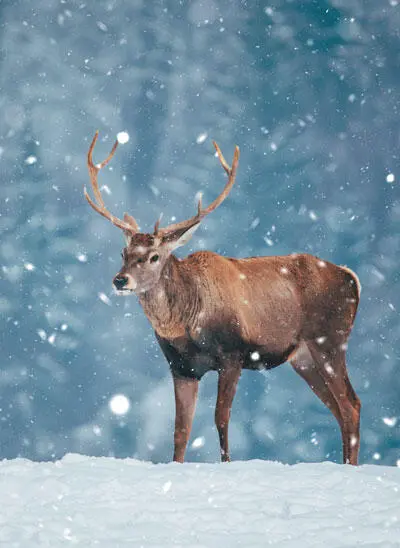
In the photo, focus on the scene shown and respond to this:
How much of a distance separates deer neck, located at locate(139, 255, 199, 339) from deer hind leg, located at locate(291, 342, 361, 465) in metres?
1.27

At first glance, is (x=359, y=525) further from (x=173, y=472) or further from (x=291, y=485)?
(x=173, y=472)

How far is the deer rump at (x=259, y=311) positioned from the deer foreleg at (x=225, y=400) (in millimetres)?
108

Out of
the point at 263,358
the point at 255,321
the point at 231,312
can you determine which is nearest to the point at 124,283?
the point at 231,312

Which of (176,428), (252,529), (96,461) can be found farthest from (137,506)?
(176,428)

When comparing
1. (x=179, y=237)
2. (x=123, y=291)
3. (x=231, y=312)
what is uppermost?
(x=179, y=237)

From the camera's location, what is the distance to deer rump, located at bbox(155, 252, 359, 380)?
6.91 metres

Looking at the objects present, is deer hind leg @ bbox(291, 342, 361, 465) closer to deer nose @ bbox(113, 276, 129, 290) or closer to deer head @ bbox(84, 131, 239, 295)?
deer head @ bbox(84, 131, 239, 295)

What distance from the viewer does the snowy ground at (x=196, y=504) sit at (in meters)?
4.29

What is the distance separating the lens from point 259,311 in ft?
A: 24.2

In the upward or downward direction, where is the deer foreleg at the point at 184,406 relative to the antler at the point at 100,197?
downward

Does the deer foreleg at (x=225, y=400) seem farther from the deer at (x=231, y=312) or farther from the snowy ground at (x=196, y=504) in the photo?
the snowy ground at (x=196, y=504)

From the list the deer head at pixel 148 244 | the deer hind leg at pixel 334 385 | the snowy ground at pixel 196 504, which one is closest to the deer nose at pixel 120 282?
the deer head at pixel 148 244

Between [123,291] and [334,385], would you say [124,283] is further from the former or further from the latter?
[334,385]

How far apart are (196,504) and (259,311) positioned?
2.81 m
